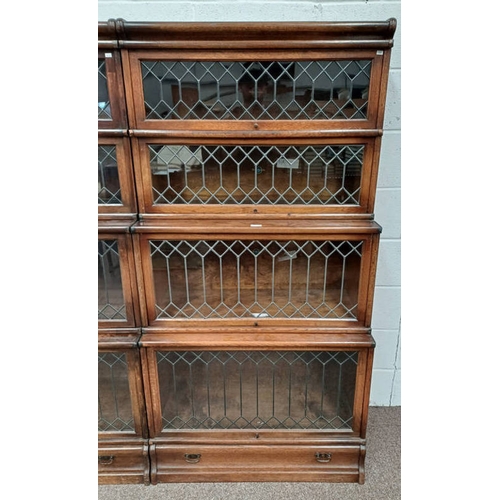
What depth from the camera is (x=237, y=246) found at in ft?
4.00

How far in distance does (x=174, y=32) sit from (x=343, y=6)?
2.09ft

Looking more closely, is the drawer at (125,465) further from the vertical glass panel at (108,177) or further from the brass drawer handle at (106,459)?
the vertical glass panel at (108,177)

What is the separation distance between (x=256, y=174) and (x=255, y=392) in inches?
31.0

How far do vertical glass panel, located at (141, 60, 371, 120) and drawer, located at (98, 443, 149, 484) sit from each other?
3.76 feet

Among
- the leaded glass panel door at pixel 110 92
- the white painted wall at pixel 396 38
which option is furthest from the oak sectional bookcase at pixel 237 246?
the white painted wall at pixel 396 38

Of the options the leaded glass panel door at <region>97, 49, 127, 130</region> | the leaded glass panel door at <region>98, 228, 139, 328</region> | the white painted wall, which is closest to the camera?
the leaded glass panel door at <region>97, 49, 127, 130</region>

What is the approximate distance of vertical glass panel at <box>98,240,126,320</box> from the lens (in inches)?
47.1

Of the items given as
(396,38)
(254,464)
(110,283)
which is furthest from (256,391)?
(396,38)

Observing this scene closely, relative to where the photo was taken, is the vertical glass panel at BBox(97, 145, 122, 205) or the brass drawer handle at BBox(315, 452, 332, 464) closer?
the vertical glass panel at BBox(97, 145, 122, 205)

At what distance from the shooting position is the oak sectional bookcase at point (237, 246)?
108cm

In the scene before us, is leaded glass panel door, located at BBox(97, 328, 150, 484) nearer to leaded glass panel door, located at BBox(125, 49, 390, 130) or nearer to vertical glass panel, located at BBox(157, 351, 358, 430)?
vertical glass panel, located at BBox(157, 351, 358, 430)

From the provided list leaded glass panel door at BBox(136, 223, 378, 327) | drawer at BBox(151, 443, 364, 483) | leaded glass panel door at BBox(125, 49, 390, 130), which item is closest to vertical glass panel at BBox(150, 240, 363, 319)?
leaded glass panel door at BBox(136, 223, 378, 327)

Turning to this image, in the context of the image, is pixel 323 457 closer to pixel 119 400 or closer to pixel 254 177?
pixel 119 400

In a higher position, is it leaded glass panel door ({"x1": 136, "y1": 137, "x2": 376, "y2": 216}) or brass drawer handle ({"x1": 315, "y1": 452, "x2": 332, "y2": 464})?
leaded glass panel door ({"x1": 136, "y1": 137, "x2": 376, "y2": 216})
